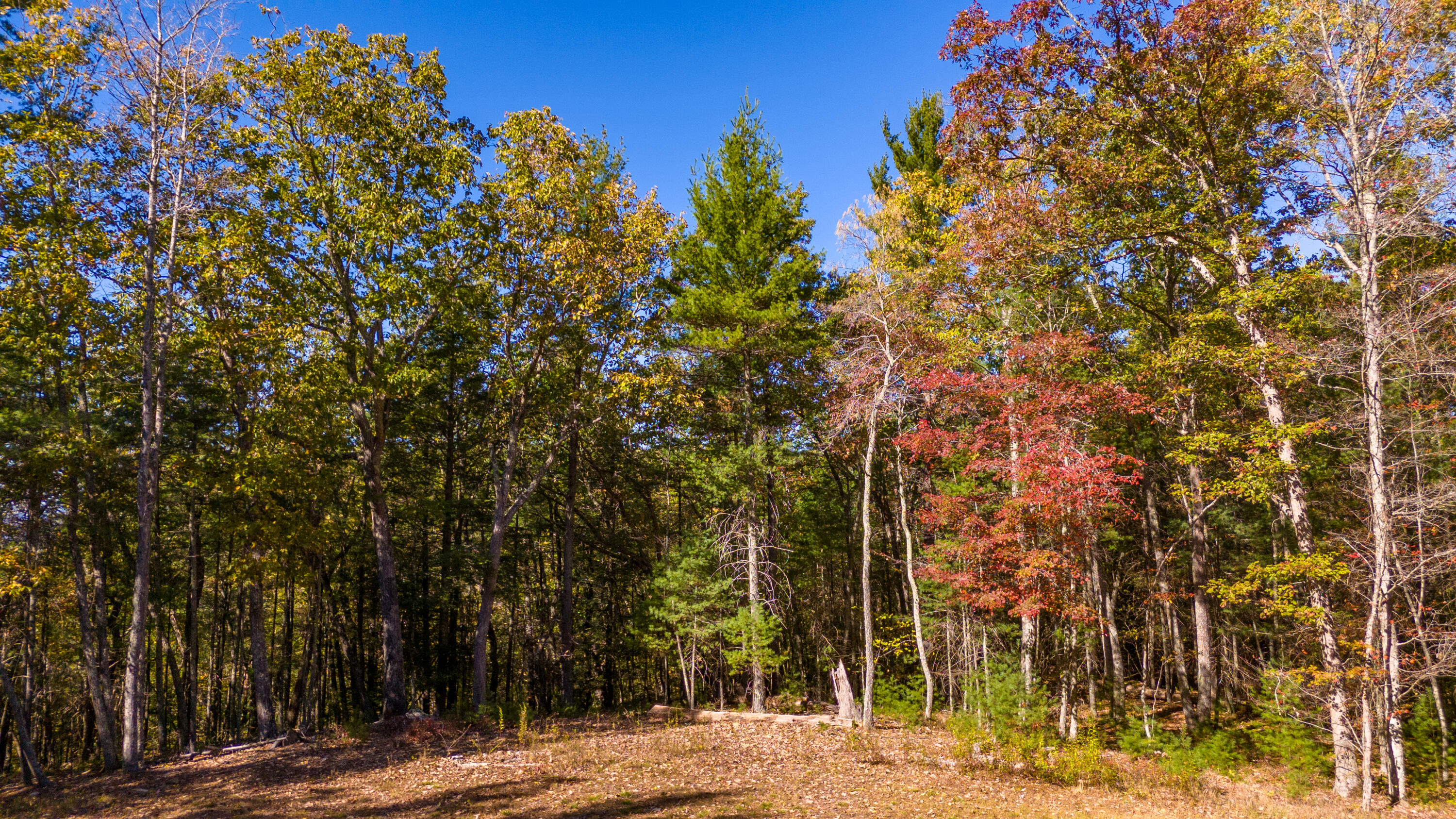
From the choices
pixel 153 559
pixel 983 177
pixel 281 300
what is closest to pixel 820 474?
pixel 983 177

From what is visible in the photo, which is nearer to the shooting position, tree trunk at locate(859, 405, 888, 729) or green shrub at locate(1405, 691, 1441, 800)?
green shrub at locate(1405, 691, 1441, 800)

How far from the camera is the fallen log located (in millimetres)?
13305

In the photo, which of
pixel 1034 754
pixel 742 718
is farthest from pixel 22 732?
pixel 1034 754

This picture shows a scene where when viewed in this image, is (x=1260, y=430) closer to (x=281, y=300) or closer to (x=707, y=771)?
(x=707, y=771)

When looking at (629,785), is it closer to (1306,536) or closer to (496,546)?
(496,546)

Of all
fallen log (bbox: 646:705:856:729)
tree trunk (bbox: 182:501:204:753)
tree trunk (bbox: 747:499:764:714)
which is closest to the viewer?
fallen log (bbox: 646:705:856:729)

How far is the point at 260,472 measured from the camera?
483 inches

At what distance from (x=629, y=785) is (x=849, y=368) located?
8870 mm

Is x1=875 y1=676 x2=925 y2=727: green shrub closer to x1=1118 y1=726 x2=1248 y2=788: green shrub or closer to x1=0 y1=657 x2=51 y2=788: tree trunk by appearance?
x1=1118 y1=726 x2=1248 y2=788: green shrub

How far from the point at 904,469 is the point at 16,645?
25.9 m

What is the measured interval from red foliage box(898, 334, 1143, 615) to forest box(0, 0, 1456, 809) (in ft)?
0.35

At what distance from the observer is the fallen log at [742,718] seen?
1330cm

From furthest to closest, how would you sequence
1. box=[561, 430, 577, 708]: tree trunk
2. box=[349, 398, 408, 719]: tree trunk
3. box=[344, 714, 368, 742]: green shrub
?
box=[561, 430, 577, 708]: tree trunk < box=[349, 398, 408, 719]: tree trunk < box=[344, 714, 368, 742]: green shrub

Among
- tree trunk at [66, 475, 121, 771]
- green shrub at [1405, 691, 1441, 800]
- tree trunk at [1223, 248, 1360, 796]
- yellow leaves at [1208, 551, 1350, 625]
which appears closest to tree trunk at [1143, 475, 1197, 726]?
yellow leaves at [1208, 551, 1350, 625]
